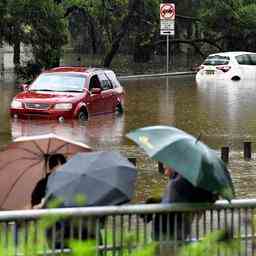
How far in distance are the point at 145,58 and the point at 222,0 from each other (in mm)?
5821

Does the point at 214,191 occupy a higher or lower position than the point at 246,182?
Result: higher

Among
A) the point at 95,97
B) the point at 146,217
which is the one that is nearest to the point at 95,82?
the point at 95,97

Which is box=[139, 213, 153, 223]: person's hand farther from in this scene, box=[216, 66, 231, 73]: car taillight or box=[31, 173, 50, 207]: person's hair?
box=[216, 66, 231, 73]: car taillight

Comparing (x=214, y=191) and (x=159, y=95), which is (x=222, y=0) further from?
(x=214, y=191)

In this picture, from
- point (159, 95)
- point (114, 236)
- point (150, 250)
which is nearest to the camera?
point (150, 250)

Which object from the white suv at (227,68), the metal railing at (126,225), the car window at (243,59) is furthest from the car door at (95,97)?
the car window at (243,59)

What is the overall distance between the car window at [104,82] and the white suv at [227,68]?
1855 centimetres

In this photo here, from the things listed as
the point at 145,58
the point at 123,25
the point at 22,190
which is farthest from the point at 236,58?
the point at 22,190

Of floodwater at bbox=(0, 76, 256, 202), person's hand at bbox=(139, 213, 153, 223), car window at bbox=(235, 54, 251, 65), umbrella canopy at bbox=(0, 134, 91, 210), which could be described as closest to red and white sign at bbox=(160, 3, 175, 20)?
car window at bbox=(235, 54, 251, 65)

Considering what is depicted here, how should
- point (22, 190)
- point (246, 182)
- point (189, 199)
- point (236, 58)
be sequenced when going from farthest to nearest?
point (236, 58), point (246, 182), point (22, 190), point (189, 199)

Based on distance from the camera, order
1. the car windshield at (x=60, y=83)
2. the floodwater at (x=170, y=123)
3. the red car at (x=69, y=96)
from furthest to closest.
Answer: the car windshield at (x=60, y=83), the red car at (x=69, y=96), the floodwater at (x=170, y=123)

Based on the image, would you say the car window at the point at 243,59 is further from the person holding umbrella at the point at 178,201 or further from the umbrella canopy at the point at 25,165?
the person holding umbrella at the point at 178,201

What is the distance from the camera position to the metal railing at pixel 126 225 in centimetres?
545

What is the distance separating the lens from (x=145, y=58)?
173ft
